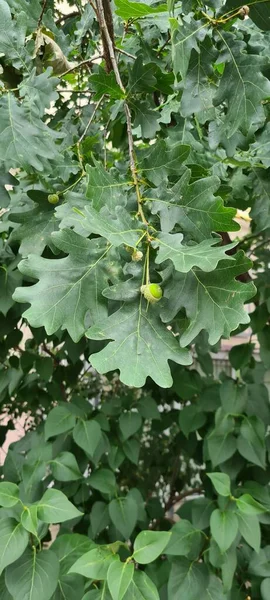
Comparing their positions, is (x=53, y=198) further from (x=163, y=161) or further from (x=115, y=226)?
(x=115, y=226)

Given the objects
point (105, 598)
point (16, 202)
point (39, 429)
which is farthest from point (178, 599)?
point (16, 202)

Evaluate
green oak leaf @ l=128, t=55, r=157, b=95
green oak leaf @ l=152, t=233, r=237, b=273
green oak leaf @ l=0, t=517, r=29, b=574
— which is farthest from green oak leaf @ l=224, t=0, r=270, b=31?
green oak leaf @ l=0, t=517, r=29, b=574

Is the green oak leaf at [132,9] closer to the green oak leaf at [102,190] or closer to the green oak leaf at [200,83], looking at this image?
the green oak leaf at [200,83]

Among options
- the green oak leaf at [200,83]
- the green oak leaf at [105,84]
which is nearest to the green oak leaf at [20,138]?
the green oak leaf at [105,84]

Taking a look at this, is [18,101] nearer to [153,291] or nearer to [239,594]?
[153,291]

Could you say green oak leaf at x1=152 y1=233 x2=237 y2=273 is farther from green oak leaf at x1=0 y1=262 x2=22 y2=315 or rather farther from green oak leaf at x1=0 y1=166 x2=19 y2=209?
green oak leaf at x1=0 y1=262 x2=22 y2=315

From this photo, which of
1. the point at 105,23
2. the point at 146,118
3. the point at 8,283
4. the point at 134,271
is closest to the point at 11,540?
the point at 8,283

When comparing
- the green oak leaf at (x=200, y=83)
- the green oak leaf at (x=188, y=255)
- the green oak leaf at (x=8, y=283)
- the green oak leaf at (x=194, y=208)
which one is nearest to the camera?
the green oak leaf at (x=188, y=255)
